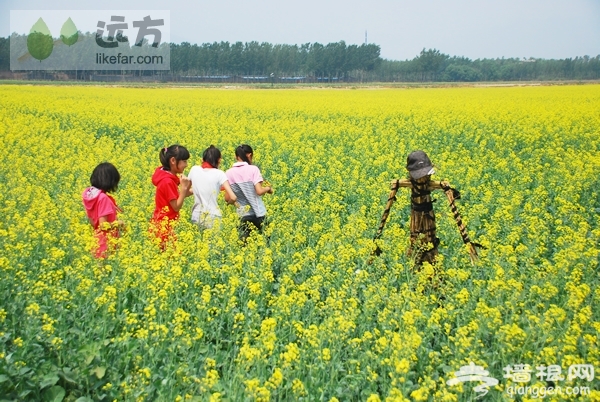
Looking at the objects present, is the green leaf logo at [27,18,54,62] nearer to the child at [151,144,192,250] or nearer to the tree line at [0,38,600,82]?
the tree line at [0,38,600,82]

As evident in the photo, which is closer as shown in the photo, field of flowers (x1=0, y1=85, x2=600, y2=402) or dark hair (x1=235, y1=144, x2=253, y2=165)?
field of flowers (x1=0, y1=85, x2=600, y2=402)

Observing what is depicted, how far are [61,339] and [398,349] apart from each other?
7.33 ft

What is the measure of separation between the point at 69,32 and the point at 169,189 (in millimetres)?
96719

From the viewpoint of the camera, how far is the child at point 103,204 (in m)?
5.27

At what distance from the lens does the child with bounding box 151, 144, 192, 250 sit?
562cm

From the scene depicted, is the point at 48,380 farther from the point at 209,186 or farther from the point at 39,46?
the point at 39,46

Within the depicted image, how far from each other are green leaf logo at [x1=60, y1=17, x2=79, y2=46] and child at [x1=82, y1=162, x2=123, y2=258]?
81.9 metres

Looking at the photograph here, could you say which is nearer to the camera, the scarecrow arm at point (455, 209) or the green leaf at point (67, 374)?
the green leaf at point (67, 374)

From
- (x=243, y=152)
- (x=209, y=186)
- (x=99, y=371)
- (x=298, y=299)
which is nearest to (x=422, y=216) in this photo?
(x=298, y=299)

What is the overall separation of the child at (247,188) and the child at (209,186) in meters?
0.37

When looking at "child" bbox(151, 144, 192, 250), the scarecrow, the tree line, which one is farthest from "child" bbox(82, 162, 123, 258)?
the tree line

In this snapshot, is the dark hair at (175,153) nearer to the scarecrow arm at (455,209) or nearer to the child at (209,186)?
the child at (209,186)

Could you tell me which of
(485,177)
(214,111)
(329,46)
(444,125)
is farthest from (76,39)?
(485,177)

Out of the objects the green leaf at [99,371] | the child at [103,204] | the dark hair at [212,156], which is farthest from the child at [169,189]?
the green leaf at [99,371]
